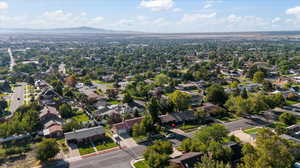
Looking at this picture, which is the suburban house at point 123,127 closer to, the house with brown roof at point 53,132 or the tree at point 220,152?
the house with brown roof at point 53,132

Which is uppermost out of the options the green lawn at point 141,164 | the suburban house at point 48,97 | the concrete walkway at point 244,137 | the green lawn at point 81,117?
the suburban house at point 48,97

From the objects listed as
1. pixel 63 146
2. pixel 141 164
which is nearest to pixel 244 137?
pixel 141 164

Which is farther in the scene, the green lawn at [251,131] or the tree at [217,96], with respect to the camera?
the tree at [217,96]

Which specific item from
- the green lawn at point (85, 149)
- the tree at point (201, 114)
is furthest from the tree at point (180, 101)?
the green lawn at point (85, 149)

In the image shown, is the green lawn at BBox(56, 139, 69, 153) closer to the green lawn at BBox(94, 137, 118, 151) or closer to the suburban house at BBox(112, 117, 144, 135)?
the green lawn at BBox(94, 137, 118, 151)

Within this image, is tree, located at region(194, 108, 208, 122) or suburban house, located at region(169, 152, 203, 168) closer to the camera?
suburban house, located at region(169, 152, 203, 168)

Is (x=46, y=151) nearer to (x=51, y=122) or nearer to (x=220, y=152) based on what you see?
(x=51, y=122)

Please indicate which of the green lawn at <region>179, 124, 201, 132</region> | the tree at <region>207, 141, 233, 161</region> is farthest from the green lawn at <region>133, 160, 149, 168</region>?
the green lawn at <region>179, 124, 201, 132</region>
